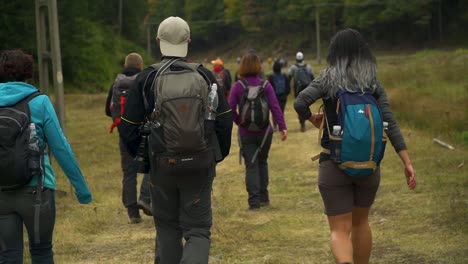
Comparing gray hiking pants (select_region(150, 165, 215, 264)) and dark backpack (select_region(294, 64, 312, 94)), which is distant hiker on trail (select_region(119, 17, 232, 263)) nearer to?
gray hiking pants (select_region(150, 165, 215, 264))

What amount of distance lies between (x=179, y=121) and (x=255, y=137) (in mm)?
5015

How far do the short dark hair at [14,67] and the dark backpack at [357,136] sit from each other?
6.40ft

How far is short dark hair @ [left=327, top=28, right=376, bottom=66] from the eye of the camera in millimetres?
5773

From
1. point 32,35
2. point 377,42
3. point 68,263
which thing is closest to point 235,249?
point 68,263

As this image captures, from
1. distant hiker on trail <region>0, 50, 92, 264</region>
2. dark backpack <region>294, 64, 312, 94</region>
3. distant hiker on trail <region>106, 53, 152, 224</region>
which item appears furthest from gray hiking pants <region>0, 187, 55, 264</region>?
dark backpack <region>294, 64, 312, 94</region>

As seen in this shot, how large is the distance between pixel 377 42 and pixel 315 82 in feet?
266

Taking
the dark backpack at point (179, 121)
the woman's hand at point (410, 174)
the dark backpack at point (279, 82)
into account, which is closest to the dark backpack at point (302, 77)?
the dark backpack at point (279, 82)

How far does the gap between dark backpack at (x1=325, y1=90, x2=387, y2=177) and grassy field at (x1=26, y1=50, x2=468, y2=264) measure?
1944 mm

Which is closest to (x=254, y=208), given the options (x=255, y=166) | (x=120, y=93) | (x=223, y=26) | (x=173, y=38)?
(x=255, y=166)

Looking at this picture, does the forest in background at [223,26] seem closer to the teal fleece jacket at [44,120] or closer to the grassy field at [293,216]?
the grassy field at [293,216]

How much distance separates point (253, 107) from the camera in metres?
10.2

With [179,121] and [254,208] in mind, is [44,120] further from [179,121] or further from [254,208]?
[254,208]

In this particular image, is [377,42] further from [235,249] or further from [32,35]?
[235,249]

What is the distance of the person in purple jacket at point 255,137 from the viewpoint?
10.3m
